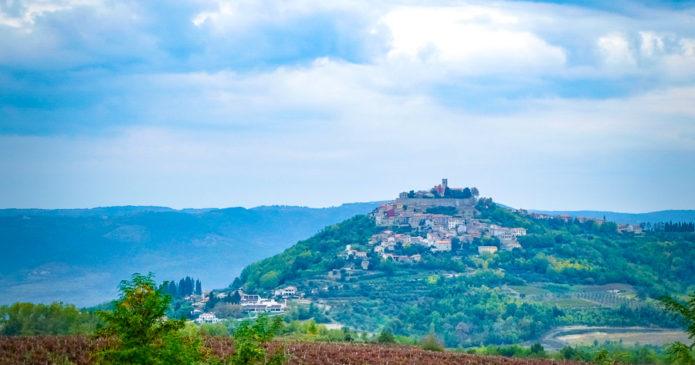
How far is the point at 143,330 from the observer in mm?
23906

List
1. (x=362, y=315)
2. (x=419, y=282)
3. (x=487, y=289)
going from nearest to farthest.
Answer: (x=362, y=315) → (x=487, y=289) → (x=419, y=282)

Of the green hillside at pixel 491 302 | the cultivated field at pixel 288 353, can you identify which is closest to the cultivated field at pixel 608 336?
the green hillside at pixel 491 302

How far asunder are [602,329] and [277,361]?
125m

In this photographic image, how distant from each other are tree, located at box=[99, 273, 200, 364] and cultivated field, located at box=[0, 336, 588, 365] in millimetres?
7572

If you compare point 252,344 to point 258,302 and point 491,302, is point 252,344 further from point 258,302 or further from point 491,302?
point 491,302

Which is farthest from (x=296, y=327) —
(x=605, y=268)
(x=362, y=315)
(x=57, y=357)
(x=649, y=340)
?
(x=605, y=268)

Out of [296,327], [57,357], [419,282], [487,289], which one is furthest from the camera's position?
[419,282]

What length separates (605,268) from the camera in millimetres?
199500

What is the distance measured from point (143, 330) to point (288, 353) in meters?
23.0

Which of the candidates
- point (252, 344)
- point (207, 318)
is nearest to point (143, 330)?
point (252, 344)

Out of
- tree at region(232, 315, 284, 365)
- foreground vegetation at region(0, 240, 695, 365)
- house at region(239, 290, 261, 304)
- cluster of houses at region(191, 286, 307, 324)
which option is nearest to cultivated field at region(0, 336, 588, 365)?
foreground vegetation at region(0, 240, 695, 365)

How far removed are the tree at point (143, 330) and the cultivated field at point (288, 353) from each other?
757cm

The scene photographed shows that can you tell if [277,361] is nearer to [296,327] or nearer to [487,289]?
[296,327]

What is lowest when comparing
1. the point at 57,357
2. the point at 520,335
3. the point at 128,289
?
the point at 520,335
